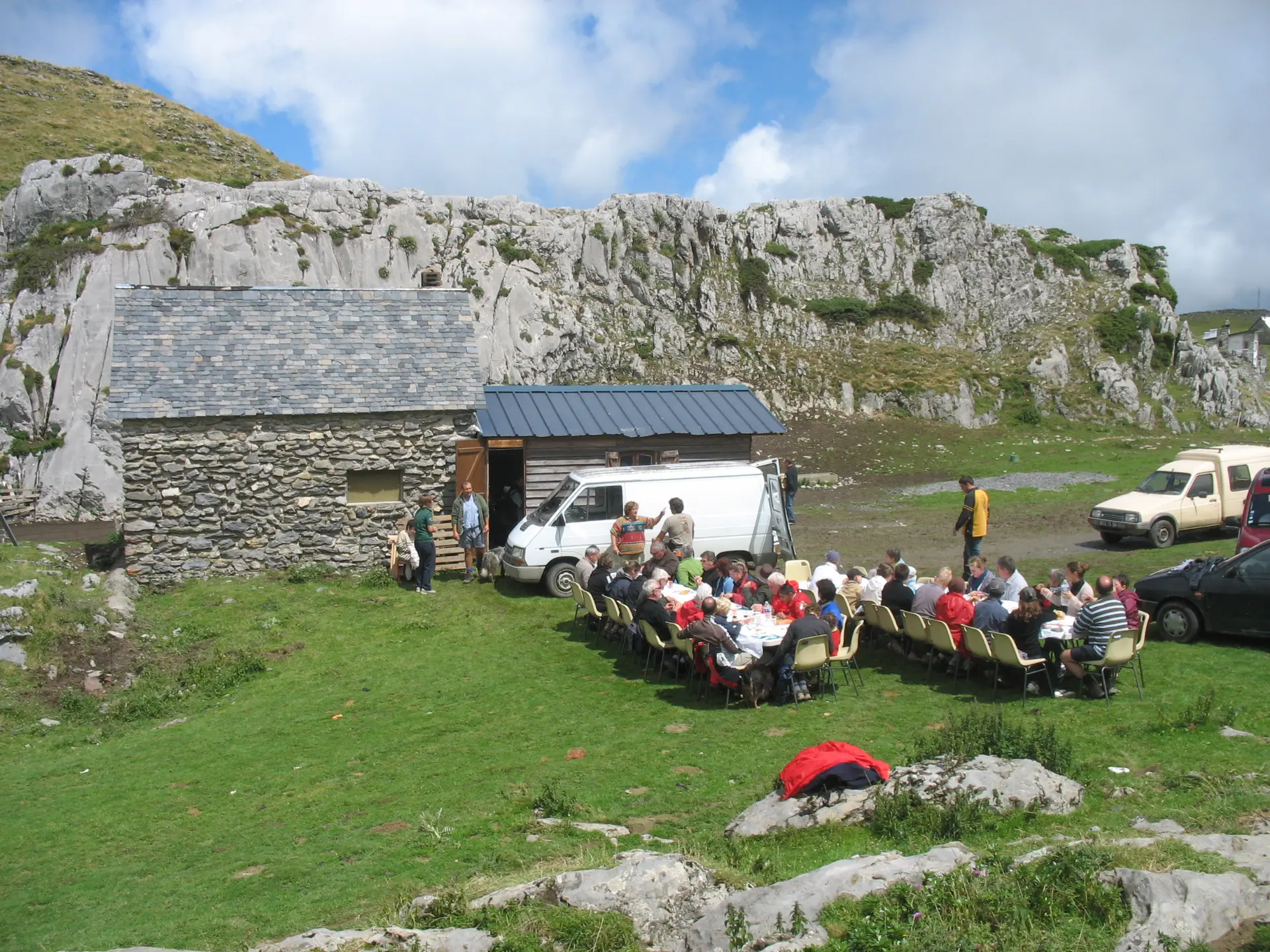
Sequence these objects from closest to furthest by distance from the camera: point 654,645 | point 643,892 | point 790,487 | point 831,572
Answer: point 643,892
point 654,645
point 831,572
point 790,487

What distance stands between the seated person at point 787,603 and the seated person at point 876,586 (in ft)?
4.85

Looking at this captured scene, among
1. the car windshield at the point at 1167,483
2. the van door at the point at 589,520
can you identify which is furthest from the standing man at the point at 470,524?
the car windshield at the point at 1167,483

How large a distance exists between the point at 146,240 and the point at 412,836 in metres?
35.1

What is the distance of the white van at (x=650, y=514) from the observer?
1675cm

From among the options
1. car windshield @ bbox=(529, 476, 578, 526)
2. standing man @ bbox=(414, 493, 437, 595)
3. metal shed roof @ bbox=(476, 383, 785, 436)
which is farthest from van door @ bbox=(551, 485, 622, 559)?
metal shed roof @ bbox=(476, 383, 785, 436)

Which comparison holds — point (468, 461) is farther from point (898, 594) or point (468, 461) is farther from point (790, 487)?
point (898, 594)

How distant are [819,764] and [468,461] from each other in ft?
42.0

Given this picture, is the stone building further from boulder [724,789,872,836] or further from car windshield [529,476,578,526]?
boulder [724,789,872,836]

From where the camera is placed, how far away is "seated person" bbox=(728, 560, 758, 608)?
12.3m

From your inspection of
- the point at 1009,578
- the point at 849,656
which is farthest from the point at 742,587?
the point at 1009,578

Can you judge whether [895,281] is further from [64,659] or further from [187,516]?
[64,659]

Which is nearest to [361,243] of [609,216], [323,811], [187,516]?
[609,216]

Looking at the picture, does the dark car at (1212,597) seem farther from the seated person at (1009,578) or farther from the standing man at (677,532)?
the standing man at (677,532)

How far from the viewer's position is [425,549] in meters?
17.5
